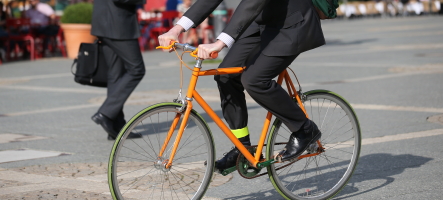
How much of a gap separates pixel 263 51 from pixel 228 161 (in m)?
0.69

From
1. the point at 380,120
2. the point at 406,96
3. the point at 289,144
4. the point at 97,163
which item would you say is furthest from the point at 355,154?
the point at 406,96

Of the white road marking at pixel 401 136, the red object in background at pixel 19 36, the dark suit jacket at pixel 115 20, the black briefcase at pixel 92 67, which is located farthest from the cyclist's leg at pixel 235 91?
the red object in background at pixel 19 36

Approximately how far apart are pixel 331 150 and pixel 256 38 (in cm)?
117

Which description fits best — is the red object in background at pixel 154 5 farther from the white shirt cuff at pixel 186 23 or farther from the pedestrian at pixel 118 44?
the white shirt cuff at pixel 186 23

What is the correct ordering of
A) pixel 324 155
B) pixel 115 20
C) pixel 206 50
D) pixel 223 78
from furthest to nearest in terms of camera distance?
pixel 115 20, pixel 324 155, pixel 223 78, pixel 206 50

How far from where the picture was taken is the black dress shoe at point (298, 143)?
4.14 m

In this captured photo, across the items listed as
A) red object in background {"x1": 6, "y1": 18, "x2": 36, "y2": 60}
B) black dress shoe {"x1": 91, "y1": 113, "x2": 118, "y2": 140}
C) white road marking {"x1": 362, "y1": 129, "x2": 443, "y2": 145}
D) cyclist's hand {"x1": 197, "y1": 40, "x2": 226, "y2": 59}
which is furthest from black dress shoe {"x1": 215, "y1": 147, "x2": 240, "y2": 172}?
red object in background {"x1": 6, "y1": 18, "x2": 36, "y2": 60}

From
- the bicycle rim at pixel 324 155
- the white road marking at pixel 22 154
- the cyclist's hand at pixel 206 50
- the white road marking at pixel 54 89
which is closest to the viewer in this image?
the cyclist's hand at pixel 206 50

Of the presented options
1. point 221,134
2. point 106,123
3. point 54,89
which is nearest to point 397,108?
point 221,134

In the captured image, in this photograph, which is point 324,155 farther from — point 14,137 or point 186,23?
point 14,137

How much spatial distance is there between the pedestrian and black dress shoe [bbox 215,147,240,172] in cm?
280

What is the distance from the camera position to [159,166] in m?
3.76

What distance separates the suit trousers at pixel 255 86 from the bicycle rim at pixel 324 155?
0.54 feet

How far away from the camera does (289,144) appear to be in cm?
418
